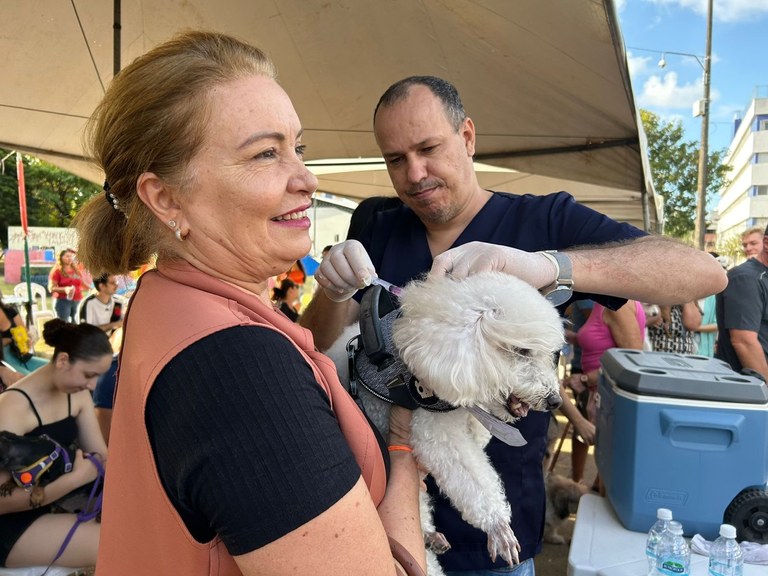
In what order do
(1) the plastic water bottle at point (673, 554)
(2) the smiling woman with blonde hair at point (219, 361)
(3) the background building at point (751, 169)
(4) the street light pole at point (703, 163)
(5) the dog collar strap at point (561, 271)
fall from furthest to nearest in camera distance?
(3) the background building at point (751, 169) < (4) the street light pole at point (703, 163) < (1) the plastic water bottle at point (673, 554) < (5) the dog collar strap at point (561, 271) < (2) the smiling woman with blonde hair at point (219, 361)

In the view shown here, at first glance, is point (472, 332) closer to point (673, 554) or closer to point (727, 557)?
point (673, 554)

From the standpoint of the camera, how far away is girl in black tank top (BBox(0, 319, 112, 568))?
102 inches

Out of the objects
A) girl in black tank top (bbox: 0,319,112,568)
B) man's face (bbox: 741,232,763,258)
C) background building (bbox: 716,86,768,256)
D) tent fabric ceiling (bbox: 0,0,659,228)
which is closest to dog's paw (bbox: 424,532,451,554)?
girl in black tank top (bbox: 0,319,112,568)

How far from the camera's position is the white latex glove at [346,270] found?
1.45 meters

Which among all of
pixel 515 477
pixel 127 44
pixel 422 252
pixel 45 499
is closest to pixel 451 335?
pixel 422 252

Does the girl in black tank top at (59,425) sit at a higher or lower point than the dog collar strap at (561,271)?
lower

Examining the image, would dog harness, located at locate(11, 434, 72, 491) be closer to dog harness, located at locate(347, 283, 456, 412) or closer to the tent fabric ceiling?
the tent fabric ceiling

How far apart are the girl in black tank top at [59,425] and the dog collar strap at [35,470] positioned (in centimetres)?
4

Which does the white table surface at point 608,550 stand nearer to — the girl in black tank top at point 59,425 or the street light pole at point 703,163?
the girl in black tank top at point 59,425

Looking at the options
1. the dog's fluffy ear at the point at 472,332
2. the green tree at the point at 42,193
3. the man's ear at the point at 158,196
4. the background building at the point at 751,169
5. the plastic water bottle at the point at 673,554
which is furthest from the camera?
the background building at the point at 751,169

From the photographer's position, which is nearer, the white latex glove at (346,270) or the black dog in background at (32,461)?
the white latex glove at (346,270)

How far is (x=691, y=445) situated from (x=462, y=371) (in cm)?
111

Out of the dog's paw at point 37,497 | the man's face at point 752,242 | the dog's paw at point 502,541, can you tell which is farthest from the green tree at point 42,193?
the dog's paw at point 502,541

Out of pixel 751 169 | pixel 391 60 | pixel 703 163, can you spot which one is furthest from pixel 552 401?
pixel 751 169
